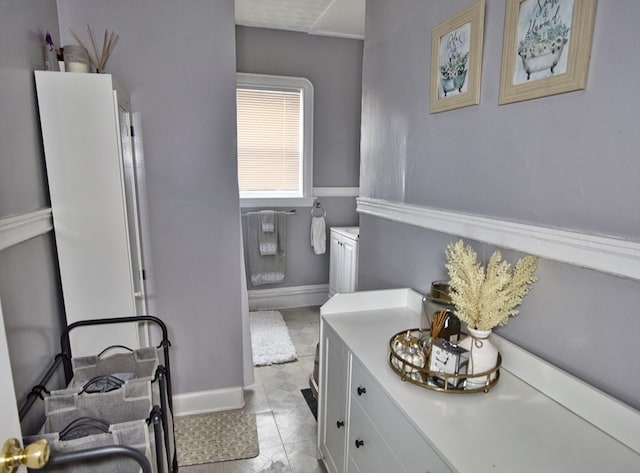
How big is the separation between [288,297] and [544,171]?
3135 millimetres

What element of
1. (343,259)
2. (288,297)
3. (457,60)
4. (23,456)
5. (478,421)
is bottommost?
(288,297)

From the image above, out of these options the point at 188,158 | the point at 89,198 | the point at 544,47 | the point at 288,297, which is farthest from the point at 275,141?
the point at 544,47

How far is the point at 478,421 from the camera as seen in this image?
0.97 m

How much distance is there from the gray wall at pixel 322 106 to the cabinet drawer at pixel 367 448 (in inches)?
102

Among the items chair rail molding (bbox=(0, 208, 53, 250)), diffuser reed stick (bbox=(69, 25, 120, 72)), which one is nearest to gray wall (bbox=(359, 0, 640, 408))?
diffuser reed stick (bbox=(69, 25, 120, 72))

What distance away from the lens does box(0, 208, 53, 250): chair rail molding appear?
111cm

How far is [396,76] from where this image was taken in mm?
1888

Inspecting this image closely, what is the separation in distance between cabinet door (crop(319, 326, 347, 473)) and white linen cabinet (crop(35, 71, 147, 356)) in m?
0.84

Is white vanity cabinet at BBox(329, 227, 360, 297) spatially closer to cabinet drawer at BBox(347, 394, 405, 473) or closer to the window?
the window

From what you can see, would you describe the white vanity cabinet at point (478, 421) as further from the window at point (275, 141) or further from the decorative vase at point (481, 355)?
the window at point (275, 141)

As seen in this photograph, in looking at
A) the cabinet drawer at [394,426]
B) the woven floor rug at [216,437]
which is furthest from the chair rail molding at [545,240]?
the woven floor rug at [216,437]

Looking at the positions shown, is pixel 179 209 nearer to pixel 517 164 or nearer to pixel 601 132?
pixel 517 164

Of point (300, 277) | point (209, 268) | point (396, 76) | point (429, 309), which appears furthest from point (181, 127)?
point (300, 277)

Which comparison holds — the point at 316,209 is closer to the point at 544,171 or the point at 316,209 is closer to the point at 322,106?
the point at 322,106
